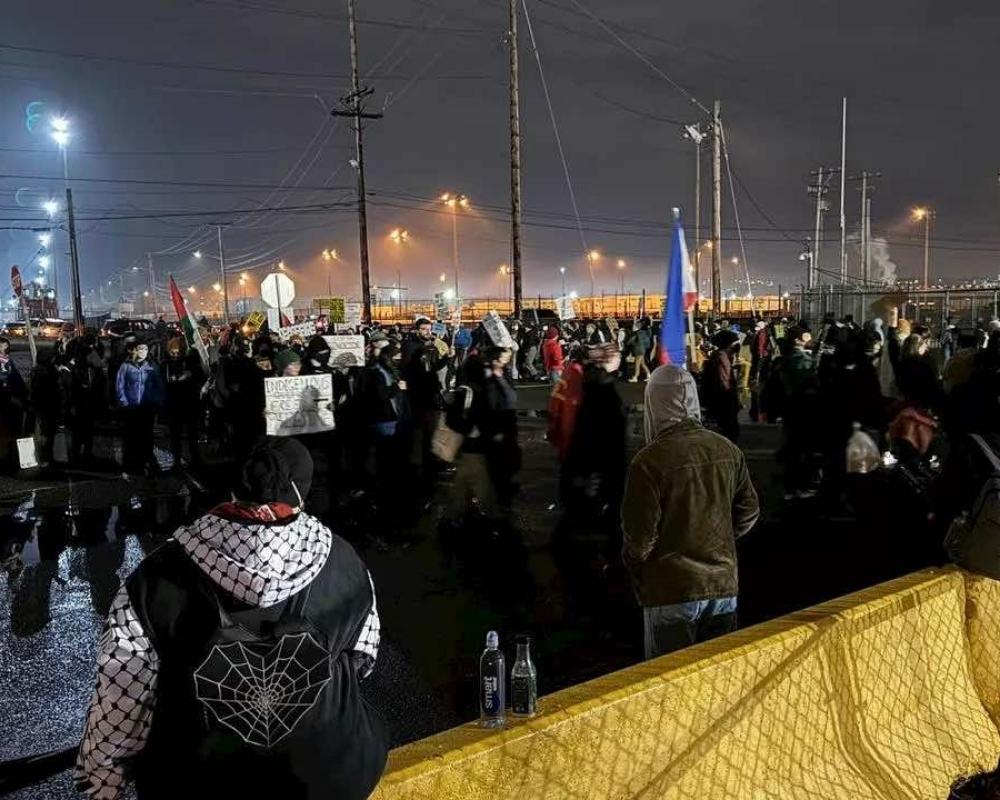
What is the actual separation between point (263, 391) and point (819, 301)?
2145 centimetres

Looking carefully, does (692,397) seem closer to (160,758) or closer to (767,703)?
(767,703)

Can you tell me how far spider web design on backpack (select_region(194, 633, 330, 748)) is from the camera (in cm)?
179

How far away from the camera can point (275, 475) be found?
2.15 meters

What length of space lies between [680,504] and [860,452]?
5961 millimetres

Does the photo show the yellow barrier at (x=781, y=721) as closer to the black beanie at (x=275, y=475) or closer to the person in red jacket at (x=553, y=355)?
the black beanie at (x=275, y=475)

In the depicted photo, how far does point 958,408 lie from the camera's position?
7094mm

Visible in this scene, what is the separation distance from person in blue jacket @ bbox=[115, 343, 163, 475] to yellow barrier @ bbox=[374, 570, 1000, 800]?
938cm

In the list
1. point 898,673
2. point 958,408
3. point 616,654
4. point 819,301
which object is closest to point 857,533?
point 958,408

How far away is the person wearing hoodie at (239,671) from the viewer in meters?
1.82

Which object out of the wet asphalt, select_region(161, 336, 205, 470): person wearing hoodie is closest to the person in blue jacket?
select_region(161, 336, 205, 470): person wearing hoodie

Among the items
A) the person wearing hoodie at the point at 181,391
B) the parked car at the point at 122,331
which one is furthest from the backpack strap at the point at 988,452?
the parked car at the point at 122,331

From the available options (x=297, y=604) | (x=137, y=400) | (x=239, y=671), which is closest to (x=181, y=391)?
(x=137, y=400)

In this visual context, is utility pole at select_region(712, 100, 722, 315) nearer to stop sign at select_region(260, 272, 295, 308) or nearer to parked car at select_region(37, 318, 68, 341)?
stop sign at select_region(260, 272, 295, 308)

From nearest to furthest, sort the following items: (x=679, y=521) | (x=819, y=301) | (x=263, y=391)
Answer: (x=679, y=521) < (x=263, y=391) < (x=819, y=301)
